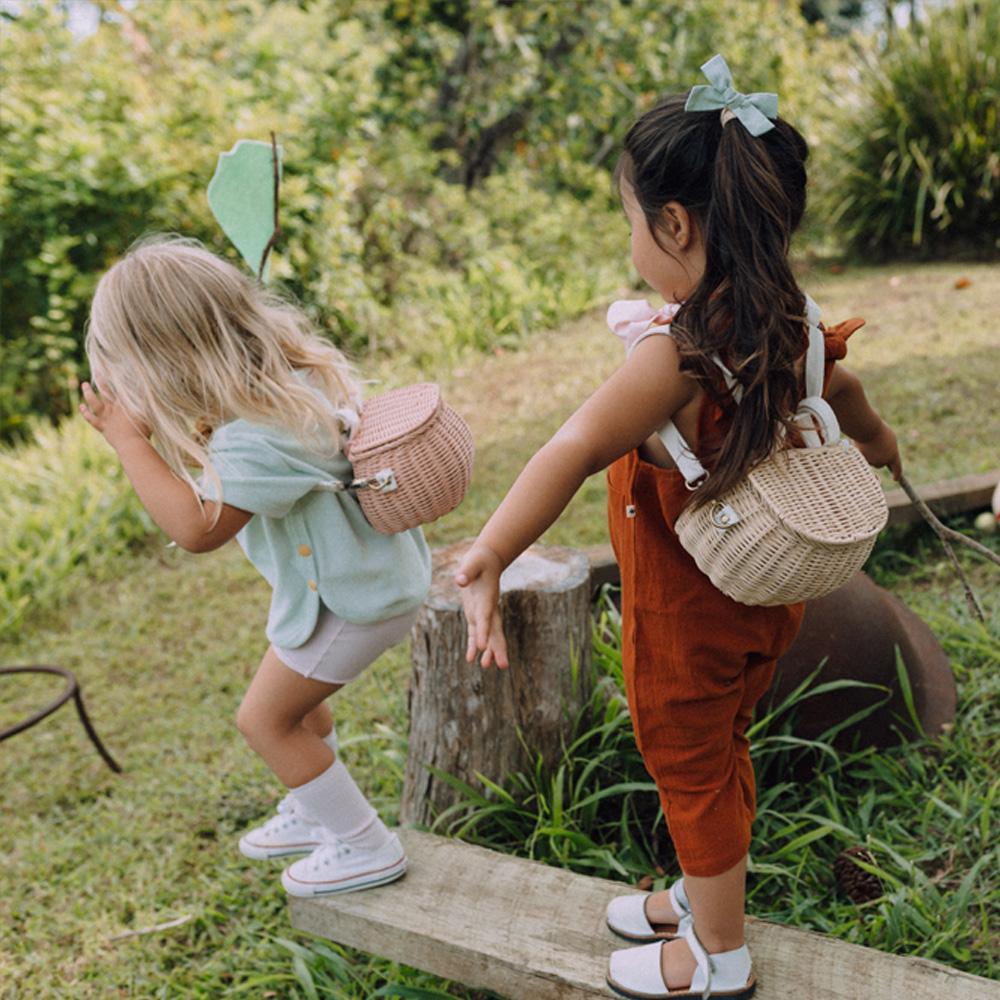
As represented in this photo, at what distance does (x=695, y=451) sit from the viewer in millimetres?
1720

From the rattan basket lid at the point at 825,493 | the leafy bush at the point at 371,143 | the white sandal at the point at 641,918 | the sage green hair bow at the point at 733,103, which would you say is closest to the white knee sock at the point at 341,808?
the white sandal at the point at 641,918

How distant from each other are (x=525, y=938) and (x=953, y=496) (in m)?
2.25

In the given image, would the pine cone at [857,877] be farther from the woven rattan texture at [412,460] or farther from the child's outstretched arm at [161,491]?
the child's outstretched arm at [161,491]

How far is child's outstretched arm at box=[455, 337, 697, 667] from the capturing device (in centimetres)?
161

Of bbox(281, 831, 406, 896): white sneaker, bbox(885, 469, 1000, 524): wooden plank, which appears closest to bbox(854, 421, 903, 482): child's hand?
bbox(281, 831, 406, 896): white sneaker

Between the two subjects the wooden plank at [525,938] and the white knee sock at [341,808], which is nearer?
the wooden plank at [525,938]

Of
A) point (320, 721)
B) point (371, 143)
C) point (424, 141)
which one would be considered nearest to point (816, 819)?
point (320, 721)

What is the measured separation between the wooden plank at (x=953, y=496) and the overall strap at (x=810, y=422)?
196cm

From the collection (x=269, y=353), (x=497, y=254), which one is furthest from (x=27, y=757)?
(x=497, y=254)

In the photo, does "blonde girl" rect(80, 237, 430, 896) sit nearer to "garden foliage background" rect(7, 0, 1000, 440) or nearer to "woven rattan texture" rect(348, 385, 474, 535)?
"woven rattan texture" rect(348, 385, 474, 535)

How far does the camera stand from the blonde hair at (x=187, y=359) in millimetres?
2076

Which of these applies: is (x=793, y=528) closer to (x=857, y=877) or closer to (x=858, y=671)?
(x=857, y=877)

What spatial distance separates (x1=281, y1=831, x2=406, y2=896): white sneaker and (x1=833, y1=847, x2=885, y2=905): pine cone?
0.95 m

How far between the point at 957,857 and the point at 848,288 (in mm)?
5491
